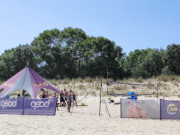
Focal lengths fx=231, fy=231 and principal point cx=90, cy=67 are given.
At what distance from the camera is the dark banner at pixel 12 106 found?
39.8 ft


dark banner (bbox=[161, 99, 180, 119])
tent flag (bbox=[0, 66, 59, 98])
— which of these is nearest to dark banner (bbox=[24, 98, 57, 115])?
tent flag (bbox=[0, 66, 59, 98])

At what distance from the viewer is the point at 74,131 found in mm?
8078

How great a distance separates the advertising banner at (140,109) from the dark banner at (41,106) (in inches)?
140

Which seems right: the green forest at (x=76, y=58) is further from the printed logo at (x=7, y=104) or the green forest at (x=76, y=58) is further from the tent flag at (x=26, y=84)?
the printed logo at (x=7, y=104)

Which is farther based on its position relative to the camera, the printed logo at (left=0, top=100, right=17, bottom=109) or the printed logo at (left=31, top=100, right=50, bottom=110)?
the printed logo at (left=0, top=100, right=17, bottom=109)

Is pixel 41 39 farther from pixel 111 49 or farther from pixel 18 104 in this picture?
pixel 18 104

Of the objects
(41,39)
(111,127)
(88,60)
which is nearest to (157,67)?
(88,60)

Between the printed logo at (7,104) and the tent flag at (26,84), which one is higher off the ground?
the tent flag at (26,84)

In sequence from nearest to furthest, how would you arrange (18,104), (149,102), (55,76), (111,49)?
1. (149,102)
2. (18,104)
3. (111,49)
4. (55,76)

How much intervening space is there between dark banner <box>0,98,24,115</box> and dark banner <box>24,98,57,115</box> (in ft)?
1.23

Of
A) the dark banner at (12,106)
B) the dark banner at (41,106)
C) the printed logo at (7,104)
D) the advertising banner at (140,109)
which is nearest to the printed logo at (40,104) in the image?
the dark banner at (41,106)

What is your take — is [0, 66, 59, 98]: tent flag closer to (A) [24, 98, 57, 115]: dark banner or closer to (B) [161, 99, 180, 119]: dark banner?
(A) [24, 98, 57, 115]: dark banner

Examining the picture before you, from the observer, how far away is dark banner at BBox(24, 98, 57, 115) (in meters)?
11.8

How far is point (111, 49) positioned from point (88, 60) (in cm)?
436
